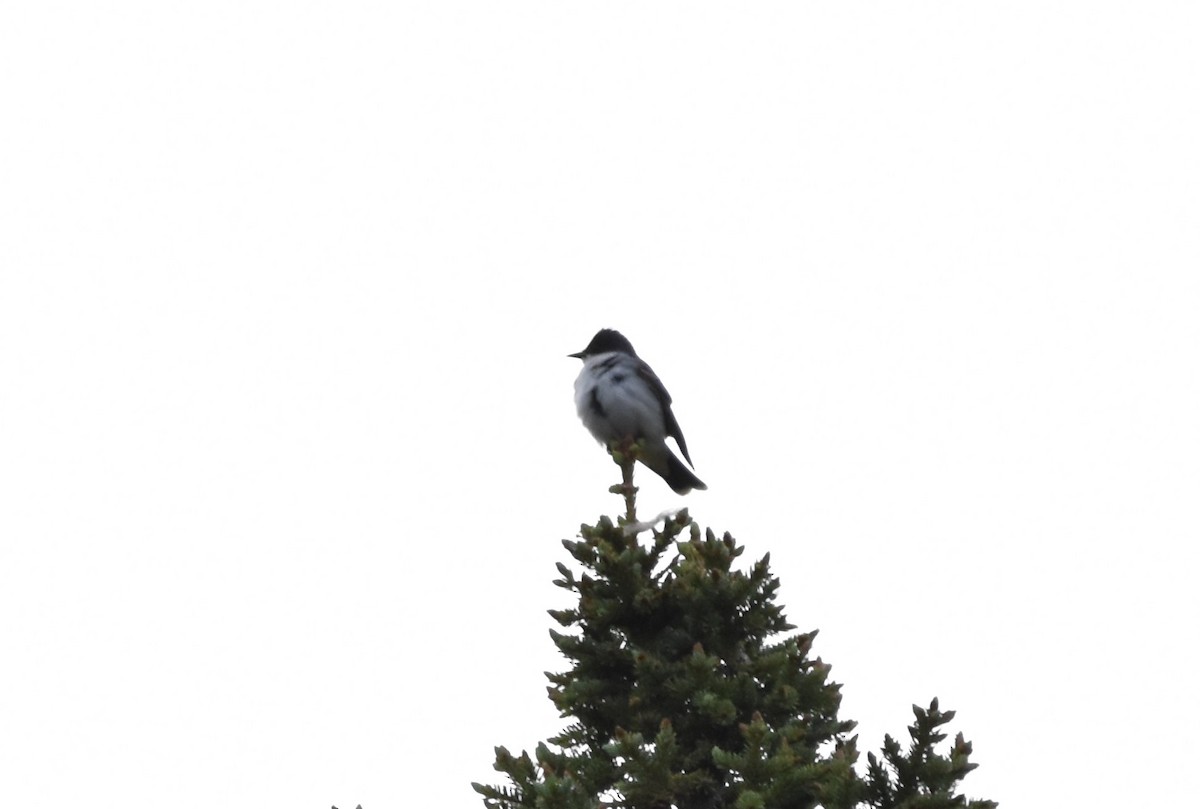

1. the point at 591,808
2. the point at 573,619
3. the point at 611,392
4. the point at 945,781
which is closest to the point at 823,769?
the point at 945,781

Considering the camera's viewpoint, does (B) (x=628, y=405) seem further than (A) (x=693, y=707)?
Yes

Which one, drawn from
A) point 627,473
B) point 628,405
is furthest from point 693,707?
point 628,405

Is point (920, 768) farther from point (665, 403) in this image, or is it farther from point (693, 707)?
point (665, 403)

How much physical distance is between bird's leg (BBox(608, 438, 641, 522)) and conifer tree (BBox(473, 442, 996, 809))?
0.05 meters

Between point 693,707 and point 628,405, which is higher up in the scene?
point 628,405

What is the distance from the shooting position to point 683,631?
19.9 feet

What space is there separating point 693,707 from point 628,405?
4.92 meters

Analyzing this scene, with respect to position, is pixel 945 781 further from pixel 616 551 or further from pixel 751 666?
pixel 616 551

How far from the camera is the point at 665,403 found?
36.1 ft

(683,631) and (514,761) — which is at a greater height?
(683,631)

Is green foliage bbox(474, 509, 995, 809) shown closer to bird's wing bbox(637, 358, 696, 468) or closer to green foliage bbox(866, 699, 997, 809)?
green foliage bbox(866, 699, 997, 809)

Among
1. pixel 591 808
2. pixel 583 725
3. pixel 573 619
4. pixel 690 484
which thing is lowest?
pixel 591 808

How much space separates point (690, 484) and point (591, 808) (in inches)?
231

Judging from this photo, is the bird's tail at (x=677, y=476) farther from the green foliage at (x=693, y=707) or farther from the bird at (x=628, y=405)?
the green foliage at (x=693, y=707)
